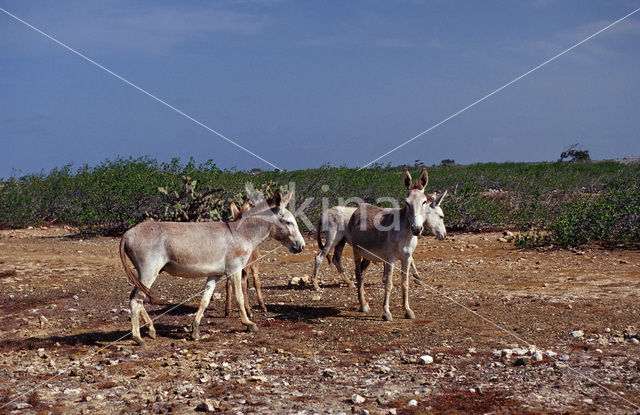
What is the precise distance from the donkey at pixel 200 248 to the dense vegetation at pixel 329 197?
9.06m

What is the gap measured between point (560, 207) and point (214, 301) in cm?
1648

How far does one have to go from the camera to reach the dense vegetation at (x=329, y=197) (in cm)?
1688

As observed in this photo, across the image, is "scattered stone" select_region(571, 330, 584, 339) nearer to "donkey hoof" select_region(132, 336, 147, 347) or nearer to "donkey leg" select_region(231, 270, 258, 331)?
"donkey leg" select_region(231, 270, 258, 331)

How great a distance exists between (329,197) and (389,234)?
48.0 feet

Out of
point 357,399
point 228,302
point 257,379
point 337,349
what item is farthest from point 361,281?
point 357,399

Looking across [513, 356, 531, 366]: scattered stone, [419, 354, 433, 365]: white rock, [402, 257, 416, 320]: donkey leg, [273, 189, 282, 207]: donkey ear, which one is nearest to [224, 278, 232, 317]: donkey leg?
[273, 189, 282, 207]: donkey ear

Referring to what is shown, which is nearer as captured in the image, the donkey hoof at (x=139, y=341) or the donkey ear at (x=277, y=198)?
the donkey hoof at (x=139, y=341)

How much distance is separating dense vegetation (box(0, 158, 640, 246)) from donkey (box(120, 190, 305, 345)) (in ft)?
29.7

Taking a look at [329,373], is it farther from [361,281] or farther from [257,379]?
[361,281]

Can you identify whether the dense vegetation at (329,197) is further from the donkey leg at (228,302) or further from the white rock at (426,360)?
the white rock at (426,360)

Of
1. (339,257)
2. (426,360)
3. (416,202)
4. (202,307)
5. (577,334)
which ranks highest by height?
(416,202)

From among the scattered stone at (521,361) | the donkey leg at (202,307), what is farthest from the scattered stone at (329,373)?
the donkey leg at (202,307)

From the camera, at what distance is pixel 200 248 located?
8273mm

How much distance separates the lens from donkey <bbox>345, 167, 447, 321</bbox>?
9.30m
